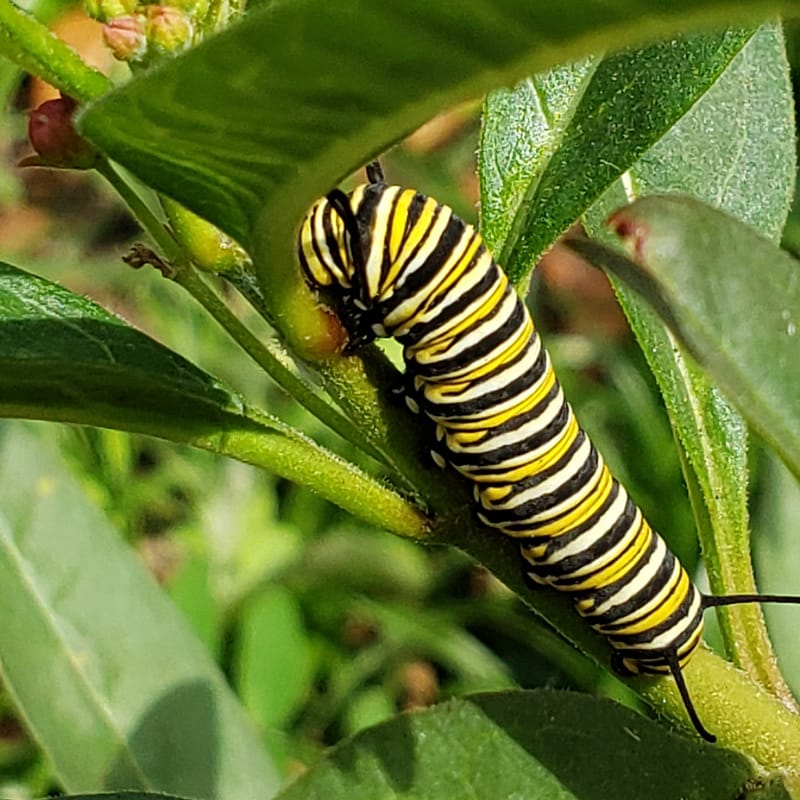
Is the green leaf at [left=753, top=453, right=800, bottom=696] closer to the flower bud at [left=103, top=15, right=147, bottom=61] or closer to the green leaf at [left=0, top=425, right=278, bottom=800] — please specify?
the green leaf at [left=0, top=425, right=278, bottom=800]

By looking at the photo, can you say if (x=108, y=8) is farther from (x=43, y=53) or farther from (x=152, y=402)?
(x=152, y=402)

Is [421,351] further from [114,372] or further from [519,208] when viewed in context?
[114,372]

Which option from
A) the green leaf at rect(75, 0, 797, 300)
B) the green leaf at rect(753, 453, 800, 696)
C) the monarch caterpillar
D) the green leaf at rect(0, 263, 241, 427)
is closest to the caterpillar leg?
the monarch caterpillar

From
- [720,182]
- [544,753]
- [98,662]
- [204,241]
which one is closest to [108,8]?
[204,241]

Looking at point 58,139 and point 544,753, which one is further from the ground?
point 58,139

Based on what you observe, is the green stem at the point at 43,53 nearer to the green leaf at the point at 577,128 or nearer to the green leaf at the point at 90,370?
the green leaf at the point at 90,370

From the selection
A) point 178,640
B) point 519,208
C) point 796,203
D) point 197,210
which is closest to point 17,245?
point 796,203

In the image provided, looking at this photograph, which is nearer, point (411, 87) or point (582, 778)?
point (411, 87)
